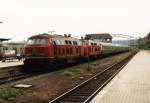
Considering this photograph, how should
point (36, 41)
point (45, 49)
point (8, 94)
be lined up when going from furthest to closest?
point (36, 41)
point (45, 49)
point (8, 94)

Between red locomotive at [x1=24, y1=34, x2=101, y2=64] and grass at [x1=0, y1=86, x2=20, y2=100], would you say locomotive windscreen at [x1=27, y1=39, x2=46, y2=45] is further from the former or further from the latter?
grass at [x1=0, y1=86, x2=20, y2=100]

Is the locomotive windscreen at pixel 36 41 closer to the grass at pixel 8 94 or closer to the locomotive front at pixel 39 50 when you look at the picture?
the locomotive front at pixel 39 50

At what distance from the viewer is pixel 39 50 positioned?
24469 mm

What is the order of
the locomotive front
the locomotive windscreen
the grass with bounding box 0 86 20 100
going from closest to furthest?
the grass with bounding box 0 86 20 100
the locomotive front
the locomotive windscreen

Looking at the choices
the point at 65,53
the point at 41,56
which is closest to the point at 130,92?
the point at 41,56

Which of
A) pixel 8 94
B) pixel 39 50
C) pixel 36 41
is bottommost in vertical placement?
pixel 8 94

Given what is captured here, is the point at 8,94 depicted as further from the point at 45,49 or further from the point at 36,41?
the point at 36,41

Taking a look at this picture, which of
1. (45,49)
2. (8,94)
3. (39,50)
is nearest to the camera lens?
(8,94)

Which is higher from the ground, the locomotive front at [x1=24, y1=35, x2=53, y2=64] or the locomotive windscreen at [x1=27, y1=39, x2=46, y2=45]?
the locomotive windscreen at [x1=27, y1=39, x2=46, y2=45]

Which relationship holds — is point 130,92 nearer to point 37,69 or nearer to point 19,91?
point 19,91

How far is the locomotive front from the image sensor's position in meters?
24.2

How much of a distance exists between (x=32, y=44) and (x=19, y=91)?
1097 cm

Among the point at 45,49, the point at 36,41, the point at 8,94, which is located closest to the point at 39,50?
the point at 45,49

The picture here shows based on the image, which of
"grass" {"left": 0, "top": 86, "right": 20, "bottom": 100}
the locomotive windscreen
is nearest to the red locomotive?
the locomotive windscreen
